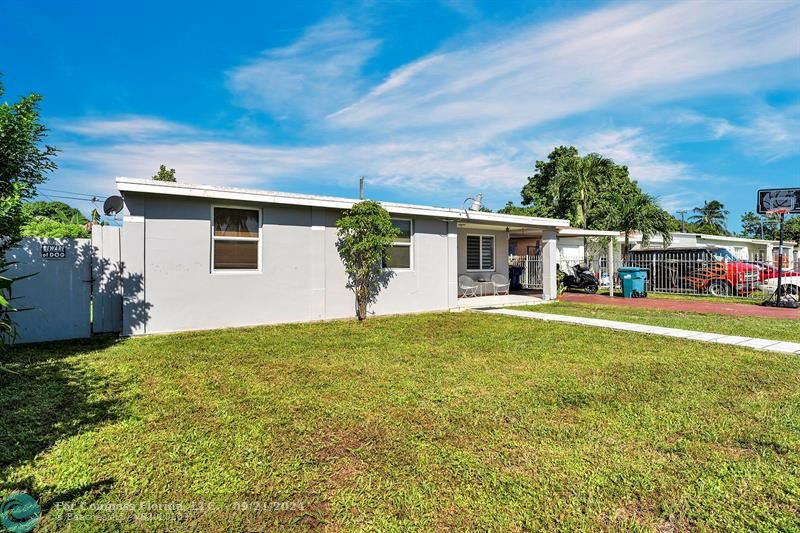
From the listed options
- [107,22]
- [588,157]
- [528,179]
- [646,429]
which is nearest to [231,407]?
[646,429]

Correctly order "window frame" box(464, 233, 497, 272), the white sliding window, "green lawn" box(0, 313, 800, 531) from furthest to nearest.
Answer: "window frame" box(464, 233, 497, 272) → the white sliding window → "green lawn" box(0, 313, 800, 531)

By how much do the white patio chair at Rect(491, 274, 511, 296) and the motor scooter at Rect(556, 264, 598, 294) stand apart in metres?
3.44

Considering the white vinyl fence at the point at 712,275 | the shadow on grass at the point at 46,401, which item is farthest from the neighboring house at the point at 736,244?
the shadow on grass at the point at 46,401

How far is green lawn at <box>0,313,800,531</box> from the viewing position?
7.55 ft

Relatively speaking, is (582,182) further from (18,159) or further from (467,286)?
(18,159)

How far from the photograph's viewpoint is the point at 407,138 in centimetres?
1734

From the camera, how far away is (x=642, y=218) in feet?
66.5

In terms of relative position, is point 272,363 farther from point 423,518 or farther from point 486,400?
point 423,518

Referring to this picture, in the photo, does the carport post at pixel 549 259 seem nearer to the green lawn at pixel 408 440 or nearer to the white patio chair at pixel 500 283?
the white patio chair at pixel 500 283

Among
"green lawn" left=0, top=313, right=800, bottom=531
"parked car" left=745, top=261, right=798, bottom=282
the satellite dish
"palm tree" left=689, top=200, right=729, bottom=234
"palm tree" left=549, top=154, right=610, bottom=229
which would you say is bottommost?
"green lawn" left=0, top=313, right=800, bottom=531

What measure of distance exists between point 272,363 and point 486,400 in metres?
3.07

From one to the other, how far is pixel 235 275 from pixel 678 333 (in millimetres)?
8884

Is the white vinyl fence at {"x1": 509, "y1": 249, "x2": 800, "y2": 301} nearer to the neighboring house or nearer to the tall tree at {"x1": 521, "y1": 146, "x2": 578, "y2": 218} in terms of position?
the neighboring house

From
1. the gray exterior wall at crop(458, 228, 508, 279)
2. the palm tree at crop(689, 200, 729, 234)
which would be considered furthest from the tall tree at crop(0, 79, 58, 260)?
the palm tree at crop(689, 200, 729, 234)
